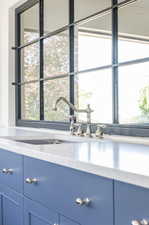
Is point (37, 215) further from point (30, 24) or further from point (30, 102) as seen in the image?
point (30, 24)

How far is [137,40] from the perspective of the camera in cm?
220

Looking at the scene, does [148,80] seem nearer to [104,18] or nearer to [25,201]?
[104,18]

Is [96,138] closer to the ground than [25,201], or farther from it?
farther from it

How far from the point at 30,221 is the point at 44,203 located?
225 mm

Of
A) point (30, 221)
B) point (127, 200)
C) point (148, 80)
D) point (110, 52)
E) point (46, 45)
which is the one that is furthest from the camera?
point (46, 45)

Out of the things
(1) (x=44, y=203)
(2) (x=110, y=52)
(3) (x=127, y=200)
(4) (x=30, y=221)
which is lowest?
(4) (x=30, y=221)

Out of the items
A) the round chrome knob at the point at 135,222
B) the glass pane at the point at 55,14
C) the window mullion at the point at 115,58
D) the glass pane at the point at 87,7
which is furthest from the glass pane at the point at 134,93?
the round chrome knob at the point at 135,222

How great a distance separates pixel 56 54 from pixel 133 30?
3.33 feet

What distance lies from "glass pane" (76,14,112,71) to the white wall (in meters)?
Result: 1.10

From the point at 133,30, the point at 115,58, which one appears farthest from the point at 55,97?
the point at 133,30

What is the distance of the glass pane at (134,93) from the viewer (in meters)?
2.08

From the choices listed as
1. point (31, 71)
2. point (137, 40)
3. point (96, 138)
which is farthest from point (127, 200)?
point (31, 71)

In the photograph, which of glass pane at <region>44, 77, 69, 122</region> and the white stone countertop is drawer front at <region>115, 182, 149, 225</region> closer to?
the white stone countertop

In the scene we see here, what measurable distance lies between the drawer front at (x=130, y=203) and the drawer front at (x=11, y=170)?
855 millimetres
